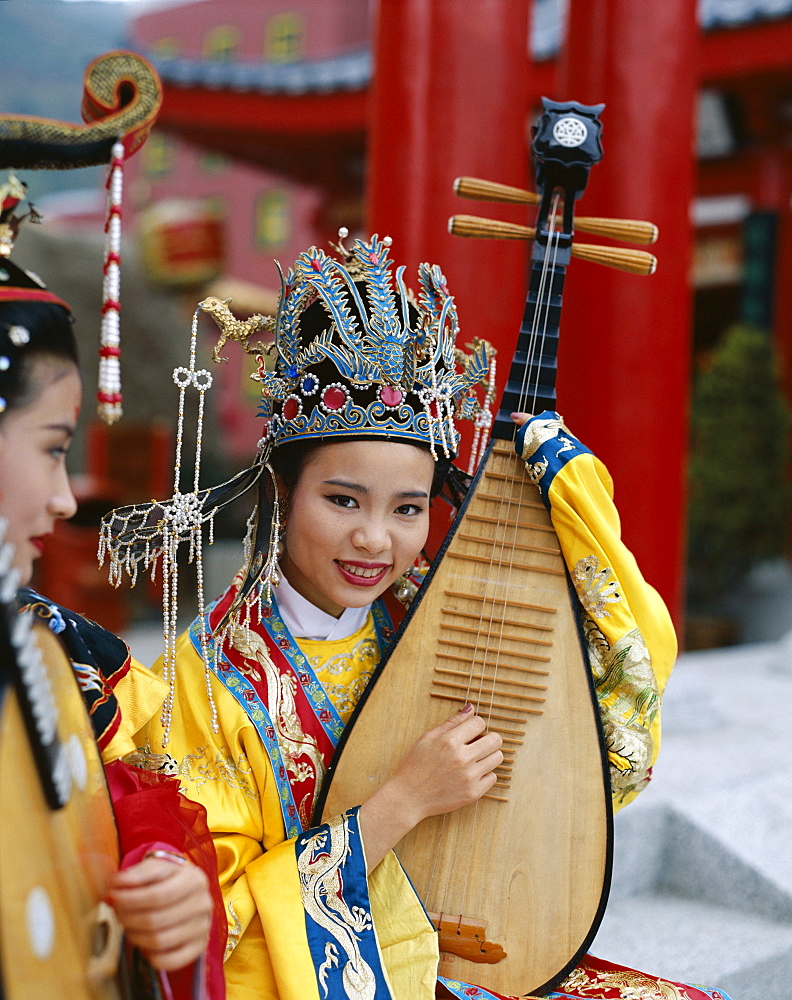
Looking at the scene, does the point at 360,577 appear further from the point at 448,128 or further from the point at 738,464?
the point at 738,464

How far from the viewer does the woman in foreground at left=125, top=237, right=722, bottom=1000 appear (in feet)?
4.59

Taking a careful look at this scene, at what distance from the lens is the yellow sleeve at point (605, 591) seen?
5.10 ft

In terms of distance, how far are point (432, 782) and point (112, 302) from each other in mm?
848

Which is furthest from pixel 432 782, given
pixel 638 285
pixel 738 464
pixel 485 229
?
pixel 738 464

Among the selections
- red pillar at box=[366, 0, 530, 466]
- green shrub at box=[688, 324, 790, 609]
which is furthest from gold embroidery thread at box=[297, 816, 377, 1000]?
green shrub at box=[688, 324, 790, 609]

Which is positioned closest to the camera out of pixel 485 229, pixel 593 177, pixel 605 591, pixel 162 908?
pixel 162 908

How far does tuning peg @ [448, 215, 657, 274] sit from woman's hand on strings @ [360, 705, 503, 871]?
82 cm

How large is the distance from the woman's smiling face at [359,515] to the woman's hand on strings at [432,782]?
26 centimetres

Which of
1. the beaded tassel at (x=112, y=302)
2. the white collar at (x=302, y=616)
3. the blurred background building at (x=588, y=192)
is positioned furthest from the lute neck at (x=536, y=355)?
the blurred background building at (x=588, y=192)

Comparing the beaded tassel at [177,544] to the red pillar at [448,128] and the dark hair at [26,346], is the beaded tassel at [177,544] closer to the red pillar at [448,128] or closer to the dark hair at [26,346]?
the dark hair at [26,346]

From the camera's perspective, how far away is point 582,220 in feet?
5.40

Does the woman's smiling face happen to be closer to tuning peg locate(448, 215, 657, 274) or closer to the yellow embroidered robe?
the yellow embroidered robe

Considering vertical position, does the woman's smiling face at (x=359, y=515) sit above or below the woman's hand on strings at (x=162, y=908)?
above

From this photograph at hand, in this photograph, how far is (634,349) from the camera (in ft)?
10.8
